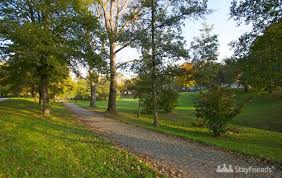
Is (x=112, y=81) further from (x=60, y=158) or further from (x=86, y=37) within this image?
(x=60, y=158)

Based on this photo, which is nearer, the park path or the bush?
the park path

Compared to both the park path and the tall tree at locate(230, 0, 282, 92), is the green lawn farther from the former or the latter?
the tall tree at locate(230, 0, 282, 92)

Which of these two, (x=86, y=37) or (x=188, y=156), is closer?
(x=188, y=156)

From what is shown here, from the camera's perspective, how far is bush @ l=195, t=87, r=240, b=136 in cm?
1927

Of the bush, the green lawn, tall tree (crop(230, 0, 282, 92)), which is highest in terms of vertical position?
tall tree (crop(230, 0, 282, 92))

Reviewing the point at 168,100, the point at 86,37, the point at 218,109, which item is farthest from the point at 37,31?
the point at 168,100

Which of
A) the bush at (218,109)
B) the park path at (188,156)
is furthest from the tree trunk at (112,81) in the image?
the park path at (188,156)

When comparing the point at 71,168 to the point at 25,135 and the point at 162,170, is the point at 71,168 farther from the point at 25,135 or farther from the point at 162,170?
the point at 25,135

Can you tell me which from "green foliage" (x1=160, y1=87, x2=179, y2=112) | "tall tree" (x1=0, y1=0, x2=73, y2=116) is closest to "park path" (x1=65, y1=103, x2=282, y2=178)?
"tall tree" (x1=0, y1=0, x2=73, y2=116)

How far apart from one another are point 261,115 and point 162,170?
30.5 meters

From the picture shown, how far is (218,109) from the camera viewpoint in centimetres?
1919

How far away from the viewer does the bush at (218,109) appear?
1927 centimetres

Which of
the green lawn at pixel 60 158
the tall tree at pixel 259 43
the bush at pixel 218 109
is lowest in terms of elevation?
the green lawn at pixel 60 158

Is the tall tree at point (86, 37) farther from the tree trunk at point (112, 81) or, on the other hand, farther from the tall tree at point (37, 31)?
the tree trunk at point (112, 81)
